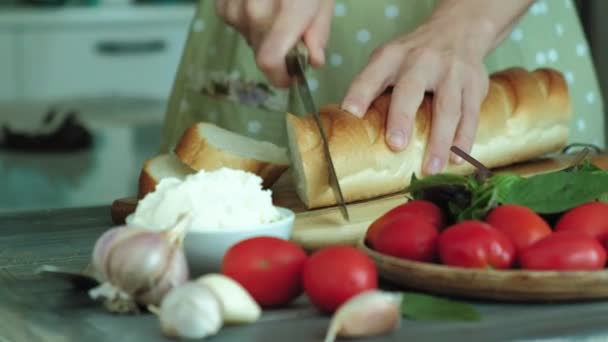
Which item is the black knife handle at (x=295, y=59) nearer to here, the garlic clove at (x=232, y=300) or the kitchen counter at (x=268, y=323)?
the kitchen counter at (x=268, y=323)

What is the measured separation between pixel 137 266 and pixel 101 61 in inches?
118

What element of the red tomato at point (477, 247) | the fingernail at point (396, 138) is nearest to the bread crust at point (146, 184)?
the fingernail at point (396, 138)

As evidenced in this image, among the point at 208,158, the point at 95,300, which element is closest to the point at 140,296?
the point at 95,300

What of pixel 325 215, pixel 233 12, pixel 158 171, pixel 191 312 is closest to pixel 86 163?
pixel 233 12

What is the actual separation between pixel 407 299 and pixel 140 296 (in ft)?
0.68

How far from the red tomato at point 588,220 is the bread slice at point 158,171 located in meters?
0.56

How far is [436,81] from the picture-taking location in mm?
1422

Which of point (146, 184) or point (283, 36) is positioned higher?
point (283, 36)

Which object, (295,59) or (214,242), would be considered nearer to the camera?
(214,242)

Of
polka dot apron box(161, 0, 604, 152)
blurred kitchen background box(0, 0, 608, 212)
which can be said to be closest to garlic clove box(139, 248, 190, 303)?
polka dot apron box(161, 0, 604, 152)

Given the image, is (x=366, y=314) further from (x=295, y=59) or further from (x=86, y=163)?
(x=86, y=163)

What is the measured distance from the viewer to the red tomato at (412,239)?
942 millimetres

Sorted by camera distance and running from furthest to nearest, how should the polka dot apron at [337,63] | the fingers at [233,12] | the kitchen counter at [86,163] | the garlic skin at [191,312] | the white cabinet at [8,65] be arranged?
the white cabinet at [8,65]
the kitchen counter at [86,163]
the polka dot apron at [337,63]
the fingers at [233,12]
the garlic skin at [191,312]

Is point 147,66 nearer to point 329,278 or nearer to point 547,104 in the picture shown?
point 547,104
